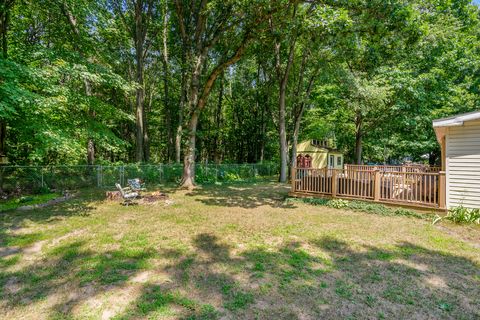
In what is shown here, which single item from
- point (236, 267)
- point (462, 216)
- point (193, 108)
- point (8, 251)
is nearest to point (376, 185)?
point (462, 216)

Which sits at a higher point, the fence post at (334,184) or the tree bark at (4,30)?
the tree bark at (4,30)

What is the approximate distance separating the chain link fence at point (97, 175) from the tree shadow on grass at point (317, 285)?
8772 mm

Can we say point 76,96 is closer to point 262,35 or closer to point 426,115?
point 262,35

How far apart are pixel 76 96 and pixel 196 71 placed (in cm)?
481

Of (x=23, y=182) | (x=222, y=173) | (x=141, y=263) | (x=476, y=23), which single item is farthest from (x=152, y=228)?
(x=476, y=23)

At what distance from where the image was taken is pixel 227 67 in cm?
1385

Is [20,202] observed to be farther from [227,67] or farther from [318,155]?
[318,155]

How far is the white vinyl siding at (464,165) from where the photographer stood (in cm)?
650

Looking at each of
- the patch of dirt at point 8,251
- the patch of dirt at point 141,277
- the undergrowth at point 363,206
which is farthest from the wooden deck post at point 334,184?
the patch of dirt at point 8,251

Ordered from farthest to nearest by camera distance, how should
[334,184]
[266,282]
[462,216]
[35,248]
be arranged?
[334,184]
[462,216]
[35,248]
[266,282]

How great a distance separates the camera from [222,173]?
55.7 feet

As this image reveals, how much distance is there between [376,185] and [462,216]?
212 centimetres

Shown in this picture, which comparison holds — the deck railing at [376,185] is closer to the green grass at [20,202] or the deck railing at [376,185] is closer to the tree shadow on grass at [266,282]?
the tree shadow on grass at [266,282]

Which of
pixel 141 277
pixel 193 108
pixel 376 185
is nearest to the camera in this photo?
pixel 141 277
